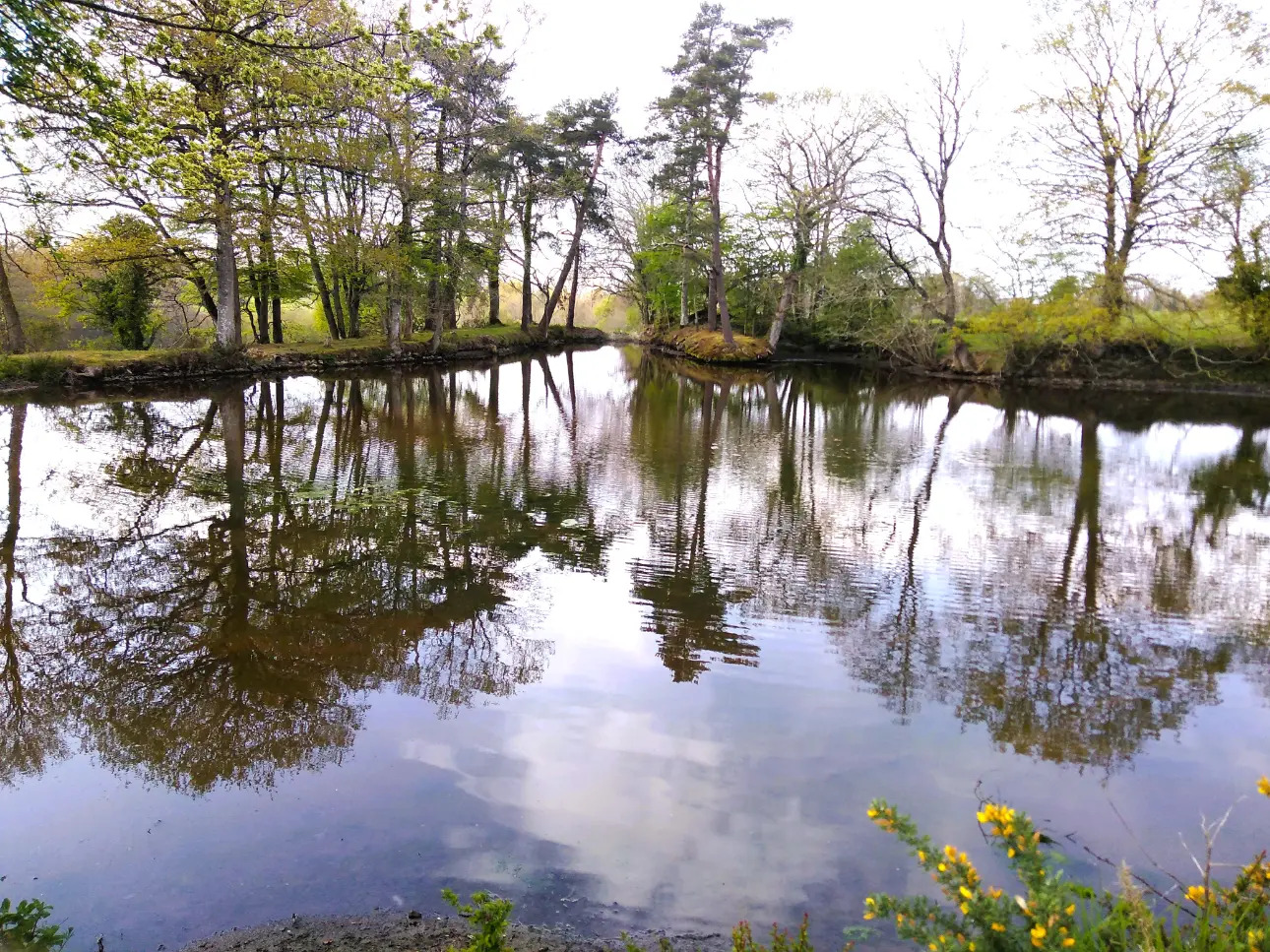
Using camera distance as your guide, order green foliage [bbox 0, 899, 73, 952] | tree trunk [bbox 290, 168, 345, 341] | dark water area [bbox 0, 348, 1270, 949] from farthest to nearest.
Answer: tree trunk [bbox 290, 168, 345, 341], dark water area [bbox 0, 348, 1270, 949], green foliage [bbox 0, 899, 73, 952]

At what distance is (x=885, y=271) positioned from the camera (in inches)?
1217

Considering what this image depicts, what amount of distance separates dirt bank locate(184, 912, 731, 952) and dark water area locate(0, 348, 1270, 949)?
4.5 inches

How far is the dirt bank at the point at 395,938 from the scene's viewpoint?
9.99 ft

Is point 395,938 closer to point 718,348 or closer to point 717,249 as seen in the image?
point 717,249

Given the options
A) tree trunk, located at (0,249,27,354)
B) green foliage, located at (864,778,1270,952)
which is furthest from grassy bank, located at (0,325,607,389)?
green foliage, located at (864,778,1270,952)

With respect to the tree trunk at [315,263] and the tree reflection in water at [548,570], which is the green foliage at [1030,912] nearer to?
the tree reflection in water at [548,570]

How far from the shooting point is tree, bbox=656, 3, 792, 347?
29.9 meters

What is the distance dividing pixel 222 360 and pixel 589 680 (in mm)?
21465

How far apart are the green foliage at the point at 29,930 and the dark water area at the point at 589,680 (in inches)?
4.9

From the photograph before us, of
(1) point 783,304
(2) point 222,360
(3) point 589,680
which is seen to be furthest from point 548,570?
(1) point 783,304

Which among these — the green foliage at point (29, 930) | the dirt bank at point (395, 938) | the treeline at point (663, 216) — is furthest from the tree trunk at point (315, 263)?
the dirt bank at point (395, 938)

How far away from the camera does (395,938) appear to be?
3.11 metres

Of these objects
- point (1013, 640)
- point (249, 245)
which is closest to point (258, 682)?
point (1013, 640)

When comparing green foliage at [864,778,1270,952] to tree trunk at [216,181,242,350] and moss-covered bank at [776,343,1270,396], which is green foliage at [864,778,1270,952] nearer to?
tree trunk at [216,181,242,350]
